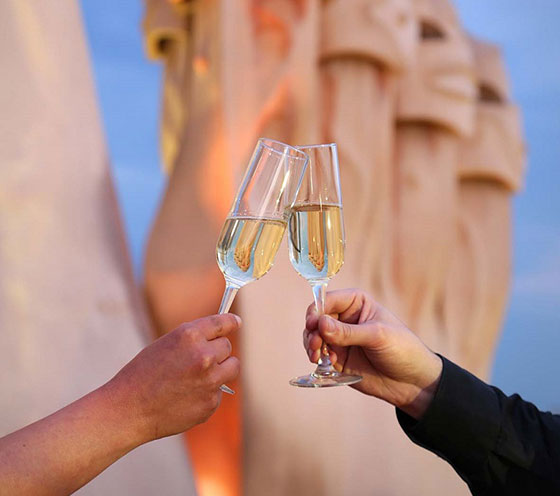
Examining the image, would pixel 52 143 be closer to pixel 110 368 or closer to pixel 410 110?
pixel 110 368

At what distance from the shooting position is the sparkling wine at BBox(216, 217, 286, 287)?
3.28 ft

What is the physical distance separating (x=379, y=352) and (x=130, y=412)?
0.43 m

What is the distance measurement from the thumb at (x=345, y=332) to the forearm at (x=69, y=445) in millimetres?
308

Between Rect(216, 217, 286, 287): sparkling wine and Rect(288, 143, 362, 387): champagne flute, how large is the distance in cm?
6

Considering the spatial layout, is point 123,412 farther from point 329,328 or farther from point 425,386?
point 425,386

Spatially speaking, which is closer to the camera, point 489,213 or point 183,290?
point 183,290

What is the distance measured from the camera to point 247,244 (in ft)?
3.28

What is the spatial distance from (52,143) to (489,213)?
353cm

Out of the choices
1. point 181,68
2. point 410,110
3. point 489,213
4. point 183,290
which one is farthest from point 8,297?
point 489,213

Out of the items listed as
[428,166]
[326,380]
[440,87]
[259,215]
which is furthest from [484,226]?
[259,215]

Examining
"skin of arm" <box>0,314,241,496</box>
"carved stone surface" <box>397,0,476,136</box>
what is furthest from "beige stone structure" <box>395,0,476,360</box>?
"skin of arm" <box>0,314,241,496</box>

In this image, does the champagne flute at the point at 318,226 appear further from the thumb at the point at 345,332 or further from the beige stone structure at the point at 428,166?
the beige stone structure at the point at 428,166

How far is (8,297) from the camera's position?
91.9 inches

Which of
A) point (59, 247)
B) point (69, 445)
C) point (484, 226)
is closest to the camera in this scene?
point (69, 445)
